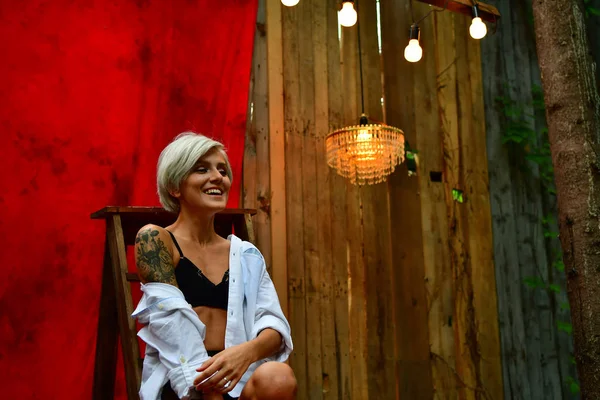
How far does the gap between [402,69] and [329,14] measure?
0.63m

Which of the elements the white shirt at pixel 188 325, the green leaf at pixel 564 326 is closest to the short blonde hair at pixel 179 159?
Result: the white shirt at pixel 188 325

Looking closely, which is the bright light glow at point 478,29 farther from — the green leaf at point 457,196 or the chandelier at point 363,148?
the green leaf at point 457,196

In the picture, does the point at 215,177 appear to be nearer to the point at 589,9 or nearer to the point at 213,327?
the point at 213,327

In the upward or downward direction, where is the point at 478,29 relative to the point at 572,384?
upward

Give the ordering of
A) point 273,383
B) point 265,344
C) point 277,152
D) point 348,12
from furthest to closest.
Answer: point 277,152 < point 348,12 < point 265,344 < point 273,383

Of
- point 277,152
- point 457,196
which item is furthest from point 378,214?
point 277,152

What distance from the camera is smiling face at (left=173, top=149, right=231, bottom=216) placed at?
7.04ft

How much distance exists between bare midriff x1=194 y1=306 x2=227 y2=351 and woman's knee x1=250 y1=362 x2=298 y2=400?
292 millimetres

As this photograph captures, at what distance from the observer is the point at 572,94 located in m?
2.68

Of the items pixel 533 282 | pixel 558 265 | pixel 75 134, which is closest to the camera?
pixel 75 134

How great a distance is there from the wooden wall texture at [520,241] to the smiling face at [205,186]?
2620 mm

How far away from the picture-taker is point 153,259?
1.96m

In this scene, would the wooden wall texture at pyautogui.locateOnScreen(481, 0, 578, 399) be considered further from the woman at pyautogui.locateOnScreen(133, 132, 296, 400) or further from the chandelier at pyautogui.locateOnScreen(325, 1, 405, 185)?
the woman at pyautogui.locateOnScreen(133, 132, 296, 400)

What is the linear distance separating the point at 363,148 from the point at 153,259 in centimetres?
171
